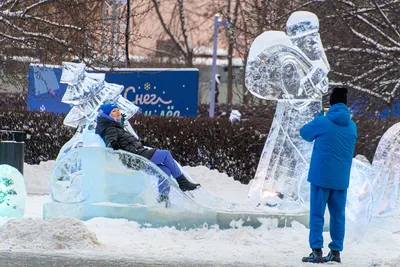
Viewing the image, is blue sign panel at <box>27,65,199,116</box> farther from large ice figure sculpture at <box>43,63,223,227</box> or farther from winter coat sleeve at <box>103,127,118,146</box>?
large ice figure sculpture at <box>43,63,223,227</box>

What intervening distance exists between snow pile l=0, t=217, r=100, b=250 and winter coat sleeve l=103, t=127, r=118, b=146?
187 cm

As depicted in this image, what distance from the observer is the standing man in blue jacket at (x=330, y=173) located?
9477mm

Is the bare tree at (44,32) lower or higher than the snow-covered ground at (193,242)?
higher

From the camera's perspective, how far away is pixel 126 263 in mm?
8914

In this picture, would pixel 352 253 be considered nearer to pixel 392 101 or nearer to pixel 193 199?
pixel 193 199

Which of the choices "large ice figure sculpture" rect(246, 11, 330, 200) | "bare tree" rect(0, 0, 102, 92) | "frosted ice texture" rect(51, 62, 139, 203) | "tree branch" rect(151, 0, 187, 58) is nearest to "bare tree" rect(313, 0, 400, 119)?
"bare tree" rect(0, 0, 102, 92)

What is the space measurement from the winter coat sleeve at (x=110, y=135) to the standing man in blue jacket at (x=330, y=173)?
9.06 ft

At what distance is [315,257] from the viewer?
945 cm

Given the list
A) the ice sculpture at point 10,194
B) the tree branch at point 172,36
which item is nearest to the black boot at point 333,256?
the ice sculpture at point 10,194

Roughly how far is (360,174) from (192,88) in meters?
11.1

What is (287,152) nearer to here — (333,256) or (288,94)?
(288,94)

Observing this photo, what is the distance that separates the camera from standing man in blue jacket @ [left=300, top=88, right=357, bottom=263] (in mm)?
9477

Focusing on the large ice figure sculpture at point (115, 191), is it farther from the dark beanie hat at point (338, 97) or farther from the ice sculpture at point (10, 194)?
the dark beanie hat at point (338, 97)

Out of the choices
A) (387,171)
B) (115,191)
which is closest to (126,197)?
(115,191)
